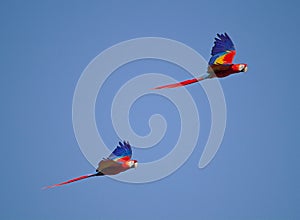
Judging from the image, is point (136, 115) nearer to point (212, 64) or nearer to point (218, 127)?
point (218, 127)

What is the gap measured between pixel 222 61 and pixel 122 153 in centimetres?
343

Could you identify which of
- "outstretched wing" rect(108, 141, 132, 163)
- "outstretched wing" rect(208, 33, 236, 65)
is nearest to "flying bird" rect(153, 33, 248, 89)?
"outstretched wing" rect(208, 33, 236, 65)

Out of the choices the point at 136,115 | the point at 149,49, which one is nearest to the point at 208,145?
the point at 149,49

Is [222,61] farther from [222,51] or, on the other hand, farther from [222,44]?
[222,44]

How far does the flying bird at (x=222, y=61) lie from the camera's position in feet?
46.5

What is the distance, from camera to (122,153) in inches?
583

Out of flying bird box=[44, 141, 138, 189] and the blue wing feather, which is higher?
the blue wing feather

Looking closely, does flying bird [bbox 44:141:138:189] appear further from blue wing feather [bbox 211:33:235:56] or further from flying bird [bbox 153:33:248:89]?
blue wing feather [bbox 211:33:235:56]

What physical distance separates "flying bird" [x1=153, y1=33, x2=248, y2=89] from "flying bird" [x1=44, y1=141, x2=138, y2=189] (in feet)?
8.58

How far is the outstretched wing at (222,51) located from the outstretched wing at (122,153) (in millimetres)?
3051

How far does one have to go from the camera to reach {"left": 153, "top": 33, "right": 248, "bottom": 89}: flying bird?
46.5 ft

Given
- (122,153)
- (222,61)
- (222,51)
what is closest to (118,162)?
(122,153)

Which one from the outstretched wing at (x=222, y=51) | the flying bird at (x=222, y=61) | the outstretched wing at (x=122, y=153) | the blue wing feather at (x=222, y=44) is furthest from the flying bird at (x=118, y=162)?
the blue wing feather at (x=222, y=44)

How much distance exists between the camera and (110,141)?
24078 millimetres
